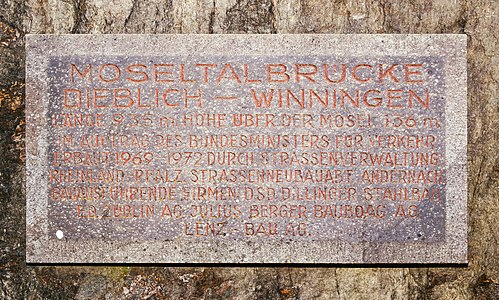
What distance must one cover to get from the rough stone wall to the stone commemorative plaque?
145 mm

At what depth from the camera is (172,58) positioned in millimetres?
3051

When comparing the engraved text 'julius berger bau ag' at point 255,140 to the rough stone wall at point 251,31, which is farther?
the rough stone wall at point 251,31

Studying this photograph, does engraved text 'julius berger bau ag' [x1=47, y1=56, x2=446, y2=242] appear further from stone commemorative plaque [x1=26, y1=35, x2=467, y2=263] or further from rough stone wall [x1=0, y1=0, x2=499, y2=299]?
rough stone wall [x1=0, y1=0, x2=499, y2=299]

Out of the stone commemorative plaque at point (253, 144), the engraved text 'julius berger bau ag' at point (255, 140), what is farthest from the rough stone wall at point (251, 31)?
the engraved text 'julius berger bau ag' at point (255, 140)

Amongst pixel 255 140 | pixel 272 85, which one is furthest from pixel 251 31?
pixel 255 140

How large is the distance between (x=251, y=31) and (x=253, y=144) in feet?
2.25

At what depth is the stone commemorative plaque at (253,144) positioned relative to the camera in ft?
9.97

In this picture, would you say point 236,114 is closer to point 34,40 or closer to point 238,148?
point 238,148

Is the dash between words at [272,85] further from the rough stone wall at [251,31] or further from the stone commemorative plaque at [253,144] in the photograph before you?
the rough stone wall at [251,31]

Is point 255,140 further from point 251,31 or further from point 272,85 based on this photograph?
point 251,31

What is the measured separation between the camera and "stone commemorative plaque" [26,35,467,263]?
3.04 m

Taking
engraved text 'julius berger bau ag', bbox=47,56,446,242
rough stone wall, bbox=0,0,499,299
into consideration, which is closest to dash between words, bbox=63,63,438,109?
engraved text 'julius berger bau ag', bbox=47,56,446,242

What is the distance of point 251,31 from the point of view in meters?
3.16

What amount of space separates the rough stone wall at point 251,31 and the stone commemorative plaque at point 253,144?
145 mm
